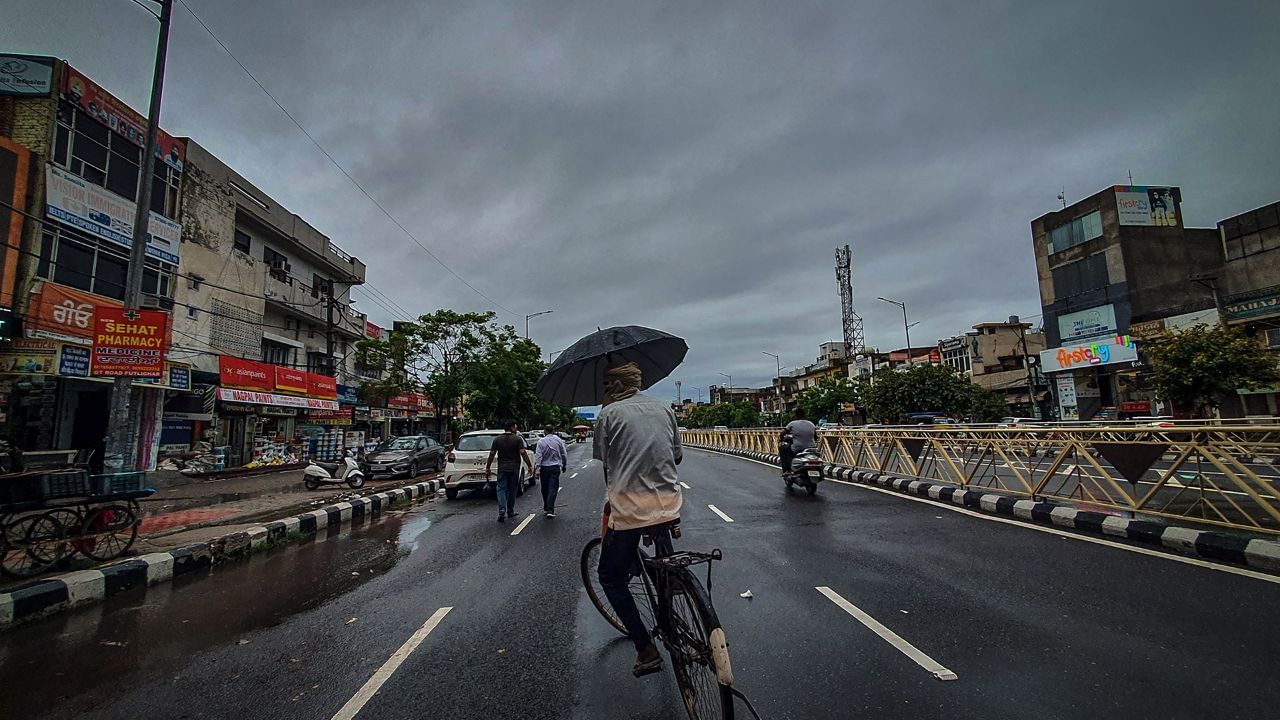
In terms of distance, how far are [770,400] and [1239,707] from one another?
106 meters

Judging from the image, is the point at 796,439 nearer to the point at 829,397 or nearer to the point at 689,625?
the point at 689,625

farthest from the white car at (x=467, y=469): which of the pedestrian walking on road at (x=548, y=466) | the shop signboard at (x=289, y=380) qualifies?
the shop signboard at (x=289, y=380)

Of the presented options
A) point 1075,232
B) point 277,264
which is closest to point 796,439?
point 277,264

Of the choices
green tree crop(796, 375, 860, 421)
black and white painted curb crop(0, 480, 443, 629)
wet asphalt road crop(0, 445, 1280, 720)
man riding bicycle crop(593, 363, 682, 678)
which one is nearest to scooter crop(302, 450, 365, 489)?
black and white painted curb crop(0, 480, 443, 629)

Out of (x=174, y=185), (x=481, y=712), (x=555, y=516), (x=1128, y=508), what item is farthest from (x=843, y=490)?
(x=174, y=185)

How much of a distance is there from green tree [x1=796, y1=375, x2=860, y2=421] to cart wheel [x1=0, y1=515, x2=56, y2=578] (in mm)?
51891

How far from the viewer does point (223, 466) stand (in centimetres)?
2028

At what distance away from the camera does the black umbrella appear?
4.41m

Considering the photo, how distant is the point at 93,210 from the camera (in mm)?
16375

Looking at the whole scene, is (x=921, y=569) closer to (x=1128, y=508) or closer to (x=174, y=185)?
(x=1128, y=508)

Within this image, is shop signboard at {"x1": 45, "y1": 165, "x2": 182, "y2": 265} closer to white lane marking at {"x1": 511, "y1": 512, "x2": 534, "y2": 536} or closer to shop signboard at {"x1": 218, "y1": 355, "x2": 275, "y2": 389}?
shop signboard at {"x1": 218, "y1": 355, "x2": 275, "y2": 389}

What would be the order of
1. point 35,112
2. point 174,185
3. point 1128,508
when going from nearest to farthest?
point 1128,508 → point 35,112 → point 174,185

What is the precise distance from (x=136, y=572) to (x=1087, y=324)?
154 ft

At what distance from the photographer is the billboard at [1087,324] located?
3528cm
